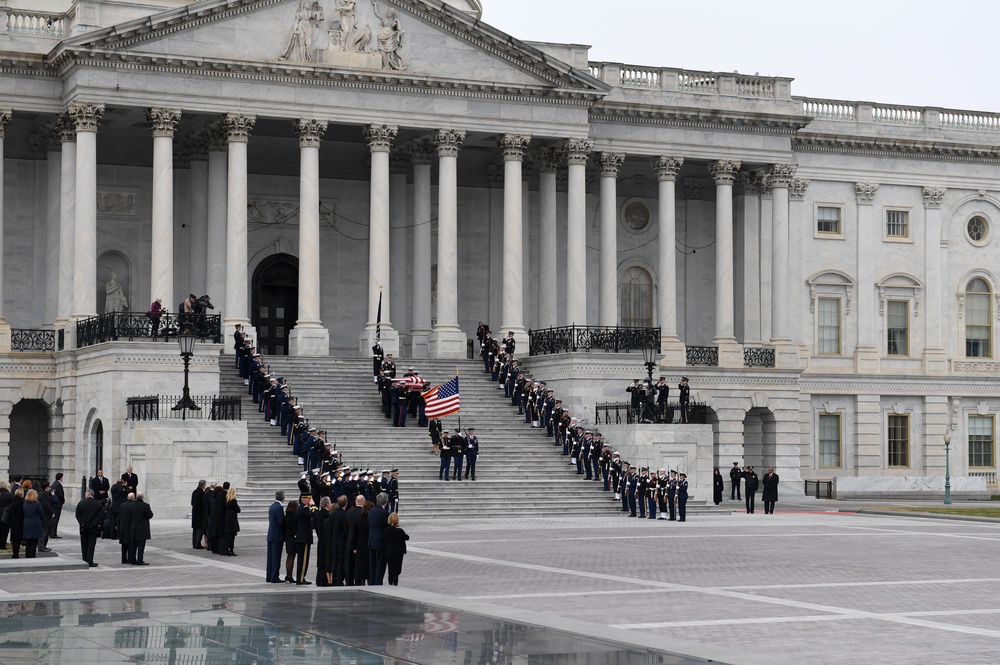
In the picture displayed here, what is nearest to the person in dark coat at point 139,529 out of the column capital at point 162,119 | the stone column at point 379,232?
the column capital at point 162,119

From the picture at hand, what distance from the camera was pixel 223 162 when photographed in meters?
57.0

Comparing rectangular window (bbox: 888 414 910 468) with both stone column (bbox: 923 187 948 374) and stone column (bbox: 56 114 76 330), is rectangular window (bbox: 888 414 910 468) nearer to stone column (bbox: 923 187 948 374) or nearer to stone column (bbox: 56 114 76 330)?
stone column (bbox: 923 187 948 374)

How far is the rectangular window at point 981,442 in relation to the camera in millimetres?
69500

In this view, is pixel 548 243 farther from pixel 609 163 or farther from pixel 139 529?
pixel 139 529

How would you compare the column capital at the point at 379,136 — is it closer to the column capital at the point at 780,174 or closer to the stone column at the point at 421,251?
the stone column at the point at 421,251

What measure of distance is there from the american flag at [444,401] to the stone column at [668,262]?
1439 centimetres

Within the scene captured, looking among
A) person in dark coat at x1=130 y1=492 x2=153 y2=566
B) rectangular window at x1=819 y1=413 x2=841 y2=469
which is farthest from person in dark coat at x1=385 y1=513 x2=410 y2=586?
rectangular window at x1=819 y1=413 x2=841 y2=469

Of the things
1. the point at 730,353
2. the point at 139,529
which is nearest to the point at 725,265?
the point at 730,353

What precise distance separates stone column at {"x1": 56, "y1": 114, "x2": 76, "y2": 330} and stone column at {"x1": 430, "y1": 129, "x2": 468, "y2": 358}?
1284cm

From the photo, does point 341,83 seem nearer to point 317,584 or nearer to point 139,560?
point 139,560

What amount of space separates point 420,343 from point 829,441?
19.0 m

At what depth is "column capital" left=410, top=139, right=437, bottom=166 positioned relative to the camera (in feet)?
193

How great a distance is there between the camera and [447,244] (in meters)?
56.9

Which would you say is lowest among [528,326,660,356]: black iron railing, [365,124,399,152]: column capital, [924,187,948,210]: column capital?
[528,326,660,356]: black iron railing
